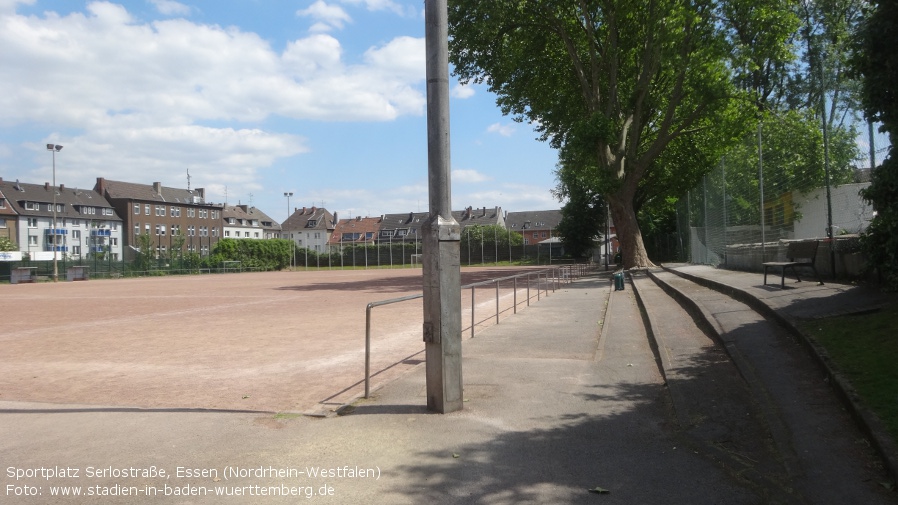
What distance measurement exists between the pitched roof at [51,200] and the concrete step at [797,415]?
84.7 metres

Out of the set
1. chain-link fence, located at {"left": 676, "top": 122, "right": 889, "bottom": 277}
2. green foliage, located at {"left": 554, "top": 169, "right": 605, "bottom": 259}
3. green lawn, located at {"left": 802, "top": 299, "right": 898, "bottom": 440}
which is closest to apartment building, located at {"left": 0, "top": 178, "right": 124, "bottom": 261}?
green foliage, located at {"left": 554, "top": 169, "right": 605, "bottom": 259}

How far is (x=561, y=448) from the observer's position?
4941 mm

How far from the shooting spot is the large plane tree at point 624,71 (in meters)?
25.3

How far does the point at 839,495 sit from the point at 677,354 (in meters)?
4.05

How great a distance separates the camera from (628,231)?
29.3 meters

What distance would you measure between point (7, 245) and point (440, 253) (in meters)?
78.5

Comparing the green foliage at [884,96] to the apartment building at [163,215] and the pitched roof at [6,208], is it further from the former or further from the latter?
the pitched roof at [6,208]

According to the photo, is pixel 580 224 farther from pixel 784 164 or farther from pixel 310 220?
pixel 310 220

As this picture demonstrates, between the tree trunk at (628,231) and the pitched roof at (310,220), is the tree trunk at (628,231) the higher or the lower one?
the lower one

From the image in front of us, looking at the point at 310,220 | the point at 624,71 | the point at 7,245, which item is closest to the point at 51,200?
the point at 7,245

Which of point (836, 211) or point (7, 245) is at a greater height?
point (7, 245)

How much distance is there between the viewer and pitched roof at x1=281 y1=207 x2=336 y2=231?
120 m

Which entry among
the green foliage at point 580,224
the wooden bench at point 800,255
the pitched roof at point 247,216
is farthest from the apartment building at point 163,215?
the wooden bench at point 800,255

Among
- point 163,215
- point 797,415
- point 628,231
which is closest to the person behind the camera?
point 797,415
